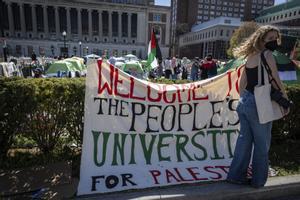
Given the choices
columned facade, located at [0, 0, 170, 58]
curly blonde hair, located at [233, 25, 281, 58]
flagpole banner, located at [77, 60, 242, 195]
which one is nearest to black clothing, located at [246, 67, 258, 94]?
curly blonde hair, located at [233, 25, 281, 58]

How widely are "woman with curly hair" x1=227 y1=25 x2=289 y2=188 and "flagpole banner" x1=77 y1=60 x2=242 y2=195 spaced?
396mm

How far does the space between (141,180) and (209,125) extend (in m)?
1.28

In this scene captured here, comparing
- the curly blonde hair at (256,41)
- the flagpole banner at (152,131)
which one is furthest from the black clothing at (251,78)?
the flagpole banner at (152,131)

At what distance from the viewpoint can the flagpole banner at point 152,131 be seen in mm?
3547

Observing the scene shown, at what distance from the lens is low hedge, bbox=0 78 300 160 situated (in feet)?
11.8

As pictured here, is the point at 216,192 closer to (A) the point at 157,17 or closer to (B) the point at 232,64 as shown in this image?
(B) the point at 232,64

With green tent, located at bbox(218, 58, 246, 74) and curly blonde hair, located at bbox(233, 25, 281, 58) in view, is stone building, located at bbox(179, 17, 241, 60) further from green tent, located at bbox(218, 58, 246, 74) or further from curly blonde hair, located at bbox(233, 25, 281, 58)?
curly blonde hair, located at bbox(233, 25, 281, 58)

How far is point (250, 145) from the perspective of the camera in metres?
3.53

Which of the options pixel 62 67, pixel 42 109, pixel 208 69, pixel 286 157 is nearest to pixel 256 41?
pixel 286 157

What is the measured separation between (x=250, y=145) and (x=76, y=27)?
91084 mm

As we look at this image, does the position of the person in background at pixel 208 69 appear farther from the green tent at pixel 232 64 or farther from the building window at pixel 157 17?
the building window at pixel 157 17

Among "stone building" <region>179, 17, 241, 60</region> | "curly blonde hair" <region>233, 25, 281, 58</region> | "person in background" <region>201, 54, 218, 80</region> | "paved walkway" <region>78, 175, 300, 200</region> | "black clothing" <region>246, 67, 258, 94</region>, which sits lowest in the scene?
"paved walkway" <region>78, 175, 300, 200</region>

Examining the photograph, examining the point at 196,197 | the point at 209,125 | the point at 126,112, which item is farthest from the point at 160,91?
the point at 196,197

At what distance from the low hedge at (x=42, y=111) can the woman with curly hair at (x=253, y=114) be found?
2199mm
